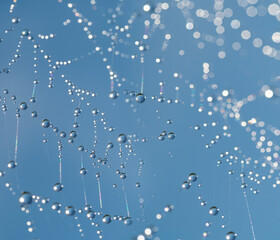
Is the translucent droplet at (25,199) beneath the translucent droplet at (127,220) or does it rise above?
above

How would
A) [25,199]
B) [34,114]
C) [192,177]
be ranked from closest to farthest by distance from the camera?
[25,199]
[192,177]
[34,114]

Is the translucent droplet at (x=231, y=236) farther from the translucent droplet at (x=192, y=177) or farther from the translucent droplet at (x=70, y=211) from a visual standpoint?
the translucent droplet at (x=70, y=211)

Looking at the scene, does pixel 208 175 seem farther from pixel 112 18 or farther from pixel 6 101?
pixel 6 101

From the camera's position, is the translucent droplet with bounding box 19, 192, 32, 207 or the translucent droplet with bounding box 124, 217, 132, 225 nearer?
the translucent droplet with bounding box 19, 192, 32, 207

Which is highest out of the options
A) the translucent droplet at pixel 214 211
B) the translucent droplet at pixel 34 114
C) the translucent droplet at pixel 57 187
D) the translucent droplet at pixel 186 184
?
the translucent droplet at pixel 34 114

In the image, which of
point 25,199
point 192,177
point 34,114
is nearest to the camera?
point 25,199

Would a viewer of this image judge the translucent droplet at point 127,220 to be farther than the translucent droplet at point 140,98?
Yes

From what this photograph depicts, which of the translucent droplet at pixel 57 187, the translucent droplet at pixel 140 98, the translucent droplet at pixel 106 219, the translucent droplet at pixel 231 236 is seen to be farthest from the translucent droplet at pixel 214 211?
the translucent droplet at pixel 57 187

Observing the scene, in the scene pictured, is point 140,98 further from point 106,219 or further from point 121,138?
point 106,219

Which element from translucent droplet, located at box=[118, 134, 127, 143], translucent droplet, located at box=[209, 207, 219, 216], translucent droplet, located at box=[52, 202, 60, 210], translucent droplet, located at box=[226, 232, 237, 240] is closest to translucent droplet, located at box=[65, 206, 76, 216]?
translucent droplet, located at box=[52, 202, 60, 210]

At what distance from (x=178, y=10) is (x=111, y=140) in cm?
82

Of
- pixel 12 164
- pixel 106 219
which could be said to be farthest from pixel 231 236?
pixel 12 164

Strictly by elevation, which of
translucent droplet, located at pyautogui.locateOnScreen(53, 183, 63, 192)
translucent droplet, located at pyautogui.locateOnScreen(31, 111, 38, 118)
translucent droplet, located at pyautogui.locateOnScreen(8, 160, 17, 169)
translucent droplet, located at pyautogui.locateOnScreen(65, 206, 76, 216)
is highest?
translucent droplet, located at pyautogui.locateOnScreen(31, 111, 38, 118)

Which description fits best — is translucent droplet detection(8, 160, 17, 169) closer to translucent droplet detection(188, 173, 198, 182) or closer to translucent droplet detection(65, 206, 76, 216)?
translucent droplet detection(65, 206, 76, 216)
